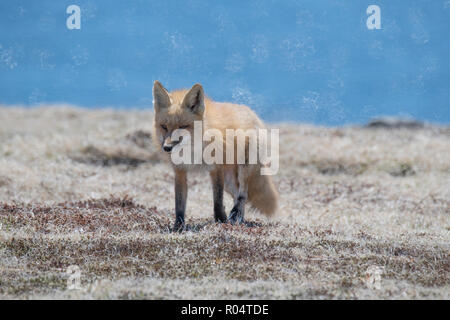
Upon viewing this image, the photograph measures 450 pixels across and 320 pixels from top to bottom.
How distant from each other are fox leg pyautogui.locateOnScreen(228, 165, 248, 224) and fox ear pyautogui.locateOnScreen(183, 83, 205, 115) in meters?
1.62

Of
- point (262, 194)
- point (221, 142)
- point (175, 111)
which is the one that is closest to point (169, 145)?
point (175, 111)

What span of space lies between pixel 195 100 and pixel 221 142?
0.83 metres

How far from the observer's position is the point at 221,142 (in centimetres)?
822

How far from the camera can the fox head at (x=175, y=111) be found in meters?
7.59

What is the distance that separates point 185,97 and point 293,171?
895cm

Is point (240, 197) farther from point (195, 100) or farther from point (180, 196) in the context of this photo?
point (195, 100)

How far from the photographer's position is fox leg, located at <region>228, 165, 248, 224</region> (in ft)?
29.8

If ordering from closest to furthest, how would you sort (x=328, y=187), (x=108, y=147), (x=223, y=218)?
(x=223, y=218), (x=328, y=187), (x=108, y=147)

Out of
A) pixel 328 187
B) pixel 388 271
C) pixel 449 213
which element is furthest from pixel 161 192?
pixel 388 271

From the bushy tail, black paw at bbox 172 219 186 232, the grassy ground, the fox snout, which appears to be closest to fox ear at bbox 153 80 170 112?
the fox snout

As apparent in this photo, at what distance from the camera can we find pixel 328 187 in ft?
47.3

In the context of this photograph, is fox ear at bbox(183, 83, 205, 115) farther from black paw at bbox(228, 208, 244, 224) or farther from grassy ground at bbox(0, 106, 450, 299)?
black paw at bbox(228, 208, 244, 224)
